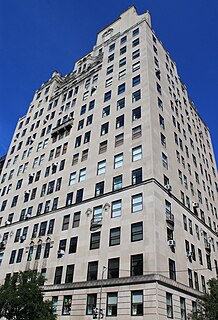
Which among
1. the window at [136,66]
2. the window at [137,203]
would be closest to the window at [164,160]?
the window at [137,203]

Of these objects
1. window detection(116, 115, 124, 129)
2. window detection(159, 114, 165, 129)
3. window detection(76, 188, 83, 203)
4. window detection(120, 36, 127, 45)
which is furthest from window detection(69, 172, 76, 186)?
window detection(120, 36, 127, 45)

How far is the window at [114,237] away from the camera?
96.4 feet

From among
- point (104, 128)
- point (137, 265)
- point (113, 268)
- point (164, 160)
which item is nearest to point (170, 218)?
point (137, 265)

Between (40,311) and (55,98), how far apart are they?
4039cm

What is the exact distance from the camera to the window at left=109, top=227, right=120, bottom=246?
2939 centimetres

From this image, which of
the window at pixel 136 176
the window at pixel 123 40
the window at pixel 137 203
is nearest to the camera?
the window at pixel 137 203

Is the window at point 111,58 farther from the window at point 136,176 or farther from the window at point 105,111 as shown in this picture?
the window at point 136,176

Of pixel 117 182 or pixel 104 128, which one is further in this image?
pixel 104 128

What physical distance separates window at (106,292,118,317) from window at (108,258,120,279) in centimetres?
161

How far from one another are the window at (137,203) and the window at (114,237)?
2723mm

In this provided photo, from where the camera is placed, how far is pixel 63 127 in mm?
47250

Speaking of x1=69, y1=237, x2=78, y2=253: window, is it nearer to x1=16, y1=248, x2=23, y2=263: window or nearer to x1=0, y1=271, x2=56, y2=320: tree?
x1=0, y1=271, x2=56, y2=320: tree

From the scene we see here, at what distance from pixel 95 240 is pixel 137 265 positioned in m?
6.26

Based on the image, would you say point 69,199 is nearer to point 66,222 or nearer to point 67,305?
point 66,222
